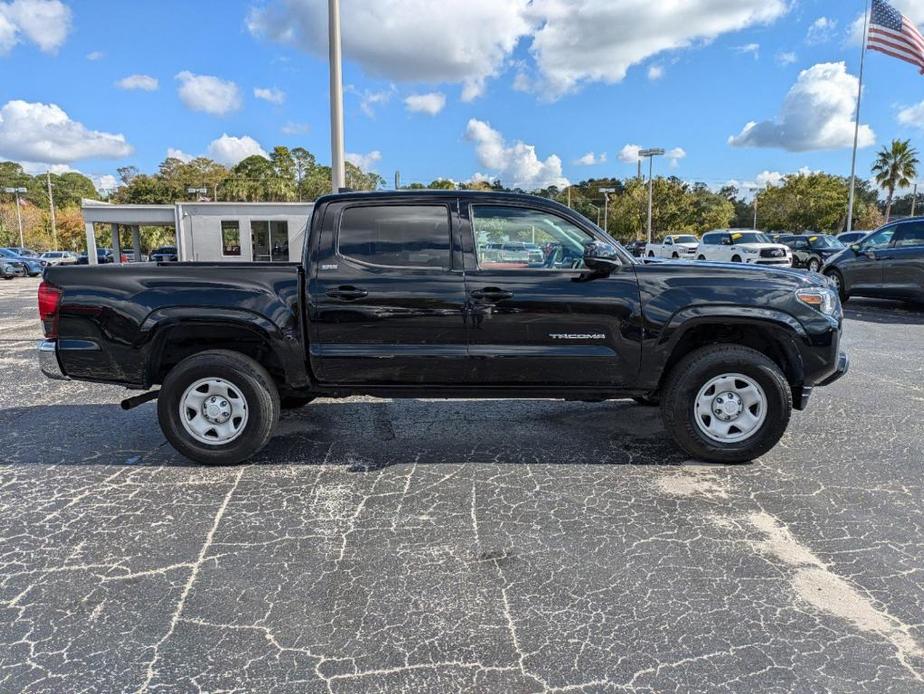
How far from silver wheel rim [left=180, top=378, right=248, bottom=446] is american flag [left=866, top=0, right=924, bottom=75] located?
906 inches

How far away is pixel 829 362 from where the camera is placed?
4.22 meters

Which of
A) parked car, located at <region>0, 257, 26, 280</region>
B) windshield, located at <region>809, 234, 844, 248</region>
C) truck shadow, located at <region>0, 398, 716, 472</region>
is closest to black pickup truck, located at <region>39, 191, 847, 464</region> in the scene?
truck shadow, located at <region>0, 398, 716, 472</region>

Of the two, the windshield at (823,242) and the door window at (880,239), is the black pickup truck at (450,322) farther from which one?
the windshield at (823,242)

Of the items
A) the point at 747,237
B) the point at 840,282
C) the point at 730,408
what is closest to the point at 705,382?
the point at 730,408

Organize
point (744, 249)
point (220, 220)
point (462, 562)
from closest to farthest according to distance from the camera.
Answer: point (462, 562) < point (220, 220) < point (744, 249)

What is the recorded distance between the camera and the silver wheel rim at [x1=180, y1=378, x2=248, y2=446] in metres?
4.25

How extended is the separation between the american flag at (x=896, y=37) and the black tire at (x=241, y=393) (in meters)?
22.9

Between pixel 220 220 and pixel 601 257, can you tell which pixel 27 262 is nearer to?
pixel 220 220

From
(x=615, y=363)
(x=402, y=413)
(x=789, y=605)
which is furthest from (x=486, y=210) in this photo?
(x=789, y=605)

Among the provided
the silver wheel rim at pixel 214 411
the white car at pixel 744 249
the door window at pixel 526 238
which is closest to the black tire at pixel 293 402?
the silver wheel rim at pixel 214 411

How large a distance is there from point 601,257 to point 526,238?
562mm

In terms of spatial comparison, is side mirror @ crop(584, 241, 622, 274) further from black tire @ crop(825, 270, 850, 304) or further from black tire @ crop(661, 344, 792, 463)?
black tire @ crop(825, 270, 850, 304)

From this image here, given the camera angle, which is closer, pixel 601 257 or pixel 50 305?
pixel 601 257

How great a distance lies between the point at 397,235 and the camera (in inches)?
169
